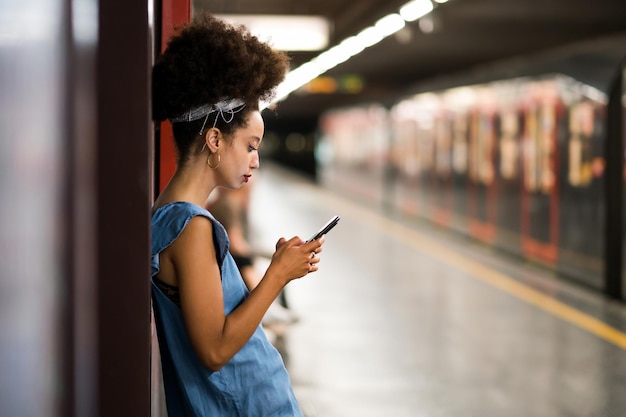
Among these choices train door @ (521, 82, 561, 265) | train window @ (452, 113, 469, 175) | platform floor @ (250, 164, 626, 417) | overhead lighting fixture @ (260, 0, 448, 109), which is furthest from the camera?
train window @ (452, 113, 469, 175)

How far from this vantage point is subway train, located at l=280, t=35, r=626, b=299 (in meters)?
10.0

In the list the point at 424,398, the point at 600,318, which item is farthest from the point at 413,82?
the point at 424,398

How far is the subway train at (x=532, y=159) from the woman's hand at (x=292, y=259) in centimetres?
806

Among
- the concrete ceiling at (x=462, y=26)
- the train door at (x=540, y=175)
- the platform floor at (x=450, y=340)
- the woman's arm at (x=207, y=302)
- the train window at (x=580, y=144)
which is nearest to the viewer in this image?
the woman's arm at (x=207, y=302)

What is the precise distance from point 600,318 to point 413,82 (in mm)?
27302

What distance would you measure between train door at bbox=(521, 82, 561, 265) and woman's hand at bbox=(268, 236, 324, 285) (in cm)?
1004

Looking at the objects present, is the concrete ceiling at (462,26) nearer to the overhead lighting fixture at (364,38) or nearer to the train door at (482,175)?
the overhead lighting fixture at (364,38)

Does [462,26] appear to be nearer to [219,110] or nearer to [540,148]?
[540,148]

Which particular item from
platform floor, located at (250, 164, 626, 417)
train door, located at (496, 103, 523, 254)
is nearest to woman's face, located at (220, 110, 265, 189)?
platform floor, located at (250, 164, 626, 417)

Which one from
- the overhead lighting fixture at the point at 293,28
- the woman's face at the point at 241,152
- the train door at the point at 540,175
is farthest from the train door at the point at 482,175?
the woman's face at the point at 241,152

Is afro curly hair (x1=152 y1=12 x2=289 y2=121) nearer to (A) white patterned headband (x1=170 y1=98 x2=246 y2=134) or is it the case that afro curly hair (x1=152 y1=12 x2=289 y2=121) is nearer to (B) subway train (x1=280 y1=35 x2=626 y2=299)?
(A) white patterned headband (x1=170 y1=98 x2=246 y2=134)

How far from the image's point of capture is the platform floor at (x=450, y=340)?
595 centimetres

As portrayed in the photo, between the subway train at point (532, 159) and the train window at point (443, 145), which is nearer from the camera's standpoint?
the subway train at point (532, 159)

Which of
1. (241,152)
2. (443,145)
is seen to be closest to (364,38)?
(241,152)
